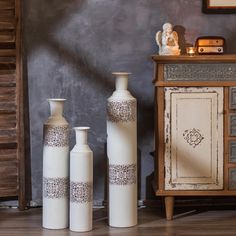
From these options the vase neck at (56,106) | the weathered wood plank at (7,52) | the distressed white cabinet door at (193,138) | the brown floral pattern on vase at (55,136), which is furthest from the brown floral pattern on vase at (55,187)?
the weathered wood plank at (7,52)

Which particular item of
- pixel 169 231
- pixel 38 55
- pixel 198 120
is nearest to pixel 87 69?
pixel 38 55

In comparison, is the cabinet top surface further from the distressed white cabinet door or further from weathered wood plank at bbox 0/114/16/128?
weathered wood plank at bbox 0/114/16/128

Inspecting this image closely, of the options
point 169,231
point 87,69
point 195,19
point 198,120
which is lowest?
point 169,231

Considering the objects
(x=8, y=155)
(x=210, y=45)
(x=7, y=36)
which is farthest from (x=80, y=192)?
(x=210, y=45)

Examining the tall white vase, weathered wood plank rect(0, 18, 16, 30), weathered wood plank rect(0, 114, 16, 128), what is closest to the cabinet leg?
the tall white vase

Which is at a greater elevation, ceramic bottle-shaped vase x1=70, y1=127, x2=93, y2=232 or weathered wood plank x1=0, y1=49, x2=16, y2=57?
weathered wood plank x1=0, y1=49, x2=16, y2=57

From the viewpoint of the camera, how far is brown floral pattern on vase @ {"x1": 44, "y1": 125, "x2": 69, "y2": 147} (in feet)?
11.0

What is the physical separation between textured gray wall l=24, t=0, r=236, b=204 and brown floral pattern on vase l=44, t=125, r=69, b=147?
19.1 inches

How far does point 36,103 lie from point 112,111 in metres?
0.68

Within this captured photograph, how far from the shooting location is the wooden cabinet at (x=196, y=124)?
344cm

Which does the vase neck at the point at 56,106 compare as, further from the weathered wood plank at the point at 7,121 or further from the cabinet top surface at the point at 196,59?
the cabinet top surface at the point at 196,59

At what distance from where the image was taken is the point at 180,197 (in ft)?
12.7

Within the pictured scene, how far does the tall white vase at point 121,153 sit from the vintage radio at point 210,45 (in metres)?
0.59

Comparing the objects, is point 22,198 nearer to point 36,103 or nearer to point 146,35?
point 36,103
